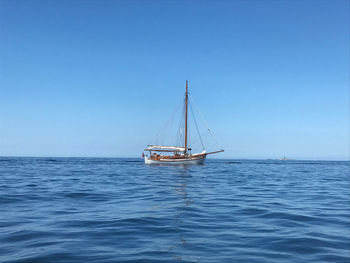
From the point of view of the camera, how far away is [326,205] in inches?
514

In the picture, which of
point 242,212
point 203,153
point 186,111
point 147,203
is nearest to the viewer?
point 242,212

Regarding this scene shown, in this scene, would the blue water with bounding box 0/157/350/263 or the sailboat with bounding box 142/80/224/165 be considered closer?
the blue water with bounding box 0/157/350/263

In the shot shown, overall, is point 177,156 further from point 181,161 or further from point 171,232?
point 171,232

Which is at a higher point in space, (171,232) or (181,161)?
(181,161)

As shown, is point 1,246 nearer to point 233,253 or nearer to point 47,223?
point 47,223

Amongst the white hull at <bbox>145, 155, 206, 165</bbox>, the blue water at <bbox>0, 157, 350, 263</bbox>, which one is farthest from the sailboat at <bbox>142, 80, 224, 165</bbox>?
the blue water at <bbox>0, 157, 350, 263</bbox>

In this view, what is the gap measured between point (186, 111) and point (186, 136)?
746 centimetres

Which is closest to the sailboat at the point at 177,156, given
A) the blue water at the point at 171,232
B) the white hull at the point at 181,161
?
the white hull at the point at 181,161

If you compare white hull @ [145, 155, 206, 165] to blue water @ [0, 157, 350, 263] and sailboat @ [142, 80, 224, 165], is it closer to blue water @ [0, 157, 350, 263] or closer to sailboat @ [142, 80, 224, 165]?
sailboat @ [142, 80, 224, 165]

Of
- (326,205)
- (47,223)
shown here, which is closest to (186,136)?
(326,205)

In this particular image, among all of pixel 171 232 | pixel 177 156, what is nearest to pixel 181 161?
pixel 177 156

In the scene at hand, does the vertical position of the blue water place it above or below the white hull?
below

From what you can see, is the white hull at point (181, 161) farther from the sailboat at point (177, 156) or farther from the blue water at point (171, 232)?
the blue water at point (171, 232)

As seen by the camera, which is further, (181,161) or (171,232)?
(181,161)
